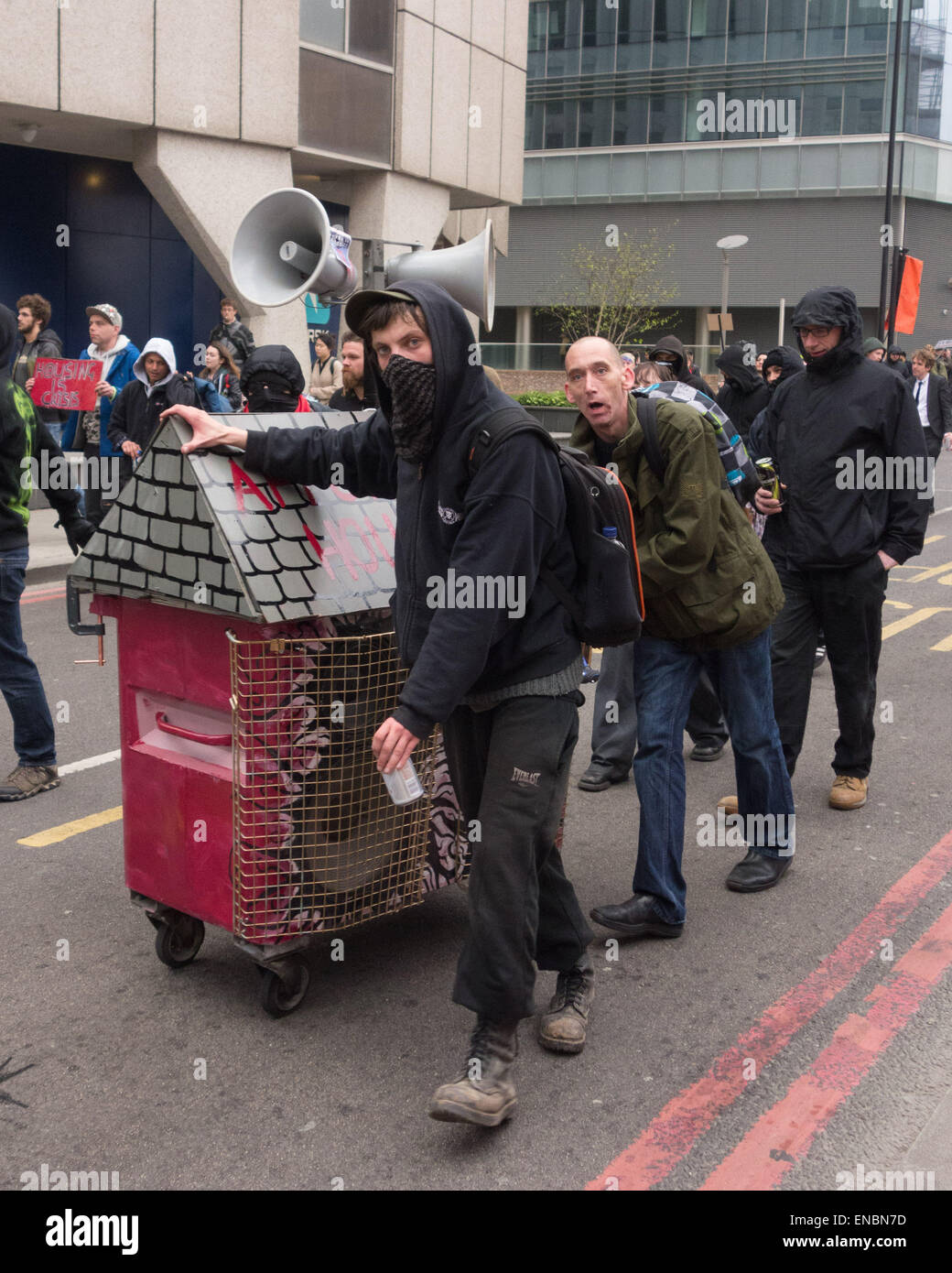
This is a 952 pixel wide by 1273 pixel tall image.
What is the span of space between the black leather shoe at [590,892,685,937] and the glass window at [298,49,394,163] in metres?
15.7

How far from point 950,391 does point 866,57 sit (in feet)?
108

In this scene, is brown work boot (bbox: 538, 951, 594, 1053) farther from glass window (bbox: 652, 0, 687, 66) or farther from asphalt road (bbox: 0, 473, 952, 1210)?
glass window (bbox: 652, 0, 687, 66)

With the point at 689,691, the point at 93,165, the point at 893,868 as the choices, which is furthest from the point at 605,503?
the point at 93,165

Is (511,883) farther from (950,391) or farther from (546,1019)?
(950,391)

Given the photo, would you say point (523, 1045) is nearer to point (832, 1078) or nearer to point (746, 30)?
point (832, 1078)

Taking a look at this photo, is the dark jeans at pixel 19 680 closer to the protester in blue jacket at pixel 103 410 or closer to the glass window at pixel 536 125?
the protester in blue jacket at pixel 103 410

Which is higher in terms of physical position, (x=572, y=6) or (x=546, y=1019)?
(x=572, y=6)

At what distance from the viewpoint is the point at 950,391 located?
14.1 metres

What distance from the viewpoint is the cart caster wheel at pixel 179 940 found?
4.11 meters

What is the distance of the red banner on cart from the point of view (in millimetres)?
10414

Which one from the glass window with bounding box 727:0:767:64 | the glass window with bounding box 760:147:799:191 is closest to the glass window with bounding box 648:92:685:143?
the glass window with bounding box 727:0:767:64

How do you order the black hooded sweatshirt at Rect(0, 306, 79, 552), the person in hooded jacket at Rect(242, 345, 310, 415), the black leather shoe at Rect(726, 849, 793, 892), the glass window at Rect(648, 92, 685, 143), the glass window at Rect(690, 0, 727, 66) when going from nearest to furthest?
the black leather shoe at Rect(726, 849, 793, 892)
the black hooded sweatshirt at Rect(0, 306, 79, 552)
the person in hooded jacket at Rect(242, 345, 310, 415)
the glass window at Rect(690, 0, 727, 66)
the glass window at Rect(648, 92, 685, 143)

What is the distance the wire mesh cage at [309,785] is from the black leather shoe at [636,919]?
874mm

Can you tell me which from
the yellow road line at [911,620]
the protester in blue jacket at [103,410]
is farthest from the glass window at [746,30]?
the protester in blue jacket at [103,410]
